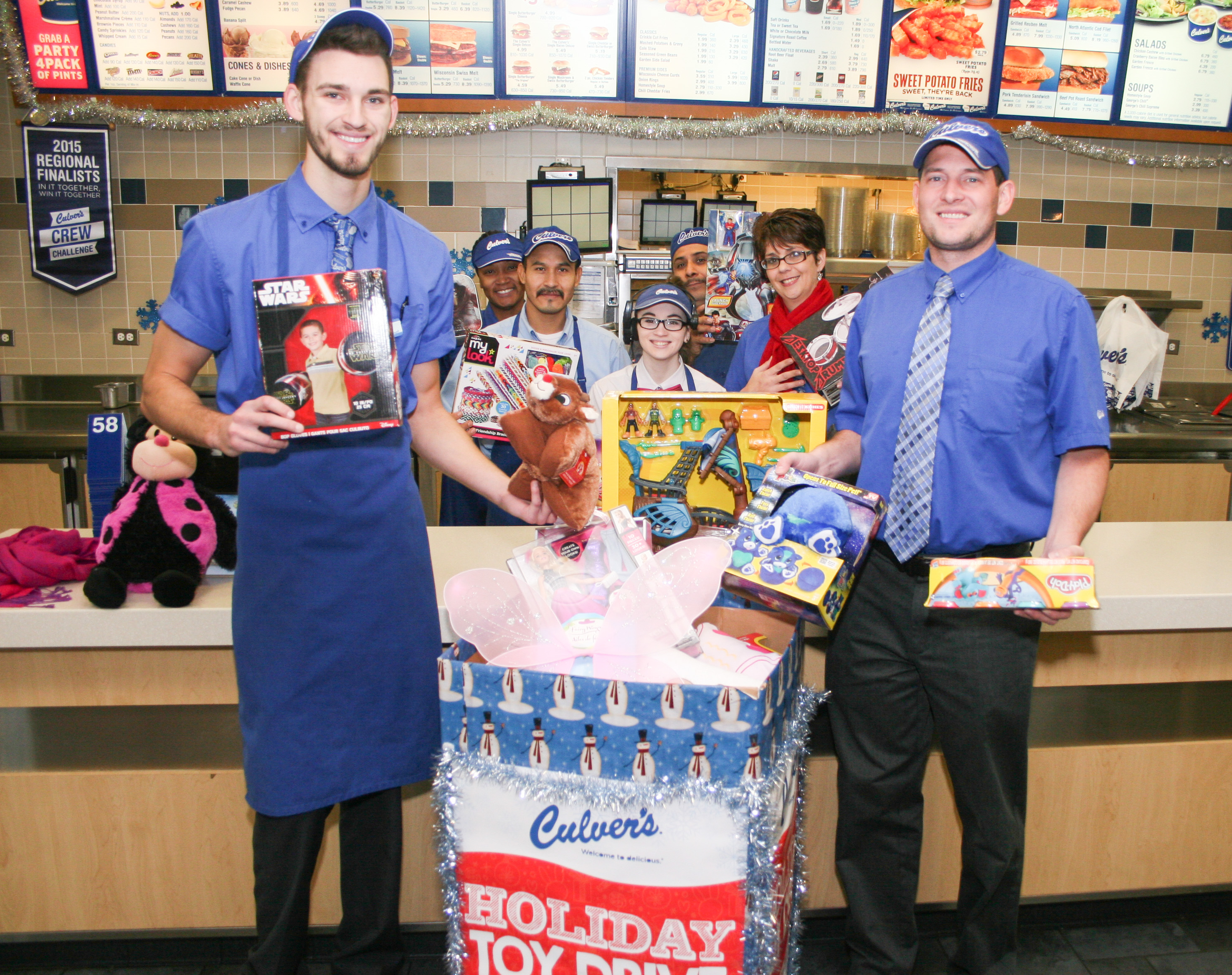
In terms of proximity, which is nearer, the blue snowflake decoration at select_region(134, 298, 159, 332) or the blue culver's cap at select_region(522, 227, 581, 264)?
the blue culver's cap at select_region(522, 227, 581, 264)

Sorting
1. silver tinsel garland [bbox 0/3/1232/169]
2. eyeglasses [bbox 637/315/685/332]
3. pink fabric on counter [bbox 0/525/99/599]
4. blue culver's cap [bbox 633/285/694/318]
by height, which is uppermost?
silver tinsel garland [bbox 0/3/1232/169]

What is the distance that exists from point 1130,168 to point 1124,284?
61 cm

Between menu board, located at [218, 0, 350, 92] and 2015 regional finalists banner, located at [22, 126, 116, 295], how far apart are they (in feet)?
2.47

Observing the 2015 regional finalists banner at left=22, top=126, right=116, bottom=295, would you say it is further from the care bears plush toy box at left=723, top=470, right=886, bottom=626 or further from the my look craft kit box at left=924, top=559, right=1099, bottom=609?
the my look craft kit box at left=924, top=559, right=1099, bottom=609

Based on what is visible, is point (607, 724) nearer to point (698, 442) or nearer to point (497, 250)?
point (698, 442)

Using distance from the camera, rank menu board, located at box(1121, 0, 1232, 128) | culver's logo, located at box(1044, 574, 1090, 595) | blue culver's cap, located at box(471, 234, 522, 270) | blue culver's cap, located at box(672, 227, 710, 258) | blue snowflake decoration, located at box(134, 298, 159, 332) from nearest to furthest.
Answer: culver's logo, located at box(1044, 574, 1090, 595)
blue culver's cap, located at box(672, 227, 710, 258)
blue culver's cap, located at box(471, 234, 522, 270)
menu board, located at box(1121, 0, 1232, 128)
blue snowflake decoration, located at box(134, 298, 159, 332)

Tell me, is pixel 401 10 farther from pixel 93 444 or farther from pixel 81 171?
pixel 93 444

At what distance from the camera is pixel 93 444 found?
194cm

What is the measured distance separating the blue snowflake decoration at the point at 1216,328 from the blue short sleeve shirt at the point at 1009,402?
13.8 feet

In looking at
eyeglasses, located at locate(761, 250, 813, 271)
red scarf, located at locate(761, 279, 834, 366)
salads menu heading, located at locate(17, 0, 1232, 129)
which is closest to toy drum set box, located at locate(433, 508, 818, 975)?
red scarf, located at locate(761, 279, 834, 366)

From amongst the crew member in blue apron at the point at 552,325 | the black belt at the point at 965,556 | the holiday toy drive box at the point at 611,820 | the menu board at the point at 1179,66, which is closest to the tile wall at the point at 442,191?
the menu board at the point at 1179,66

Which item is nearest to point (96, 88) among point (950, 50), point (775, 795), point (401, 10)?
point (401, 10)

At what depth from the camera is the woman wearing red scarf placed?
2.55 meters

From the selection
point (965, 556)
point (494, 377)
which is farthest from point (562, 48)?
point (965, 556)
